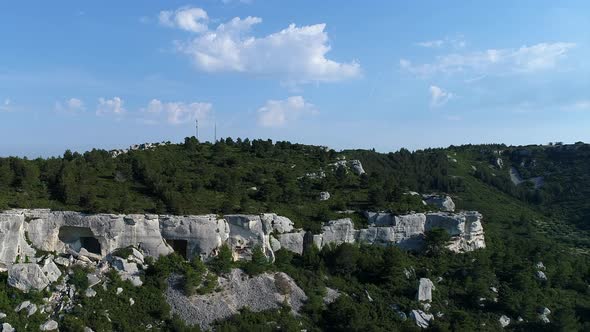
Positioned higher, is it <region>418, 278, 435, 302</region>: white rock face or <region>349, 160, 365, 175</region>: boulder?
<region>349, 160, 365, 175</region>: boulder

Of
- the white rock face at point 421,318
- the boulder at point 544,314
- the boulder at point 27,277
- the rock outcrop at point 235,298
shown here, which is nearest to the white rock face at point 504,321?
the boulder at point 544,314

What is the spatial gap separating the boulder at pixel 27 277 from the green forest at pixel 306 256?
709 millimetres

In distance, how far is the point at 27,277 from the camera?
37219 millimetres

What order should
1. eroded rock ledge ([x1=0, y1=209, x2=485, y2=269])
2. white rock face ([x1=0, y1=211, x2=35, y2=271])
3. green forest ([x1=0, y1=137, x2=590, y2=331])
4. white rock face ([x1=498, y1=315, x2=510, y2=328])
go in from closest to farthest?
white rock face ([x1=0, y1=211, x2=35, y2=271]), eroded rock ledge ([x1=0, y1=209, x2=485, y2=269]), green forest ([x1=0, y1=137, x2=590, y2=331]), white rock face ([x1=498, y1=315, x2=510, y2=328])

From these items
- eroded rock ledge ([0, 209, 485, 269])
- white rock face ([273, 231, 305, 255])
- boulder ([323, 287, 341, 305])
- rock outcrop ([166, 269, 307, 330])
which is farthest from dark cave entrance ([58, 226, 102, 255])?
boulder ([323, 287, 341, 305])

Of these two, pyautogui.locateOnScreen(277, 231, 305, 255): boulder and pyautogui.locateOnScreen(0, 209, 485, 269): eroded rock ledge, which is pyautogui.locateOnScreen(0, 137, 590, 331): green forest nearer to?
pyautogui.locateOnScreen(277, 231, 305, 255): boulder

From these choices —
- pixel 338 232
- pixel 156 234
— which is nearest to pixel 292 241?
pixel 338 232

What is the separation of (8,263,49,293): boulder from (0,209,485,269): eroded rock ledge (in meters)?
2.16

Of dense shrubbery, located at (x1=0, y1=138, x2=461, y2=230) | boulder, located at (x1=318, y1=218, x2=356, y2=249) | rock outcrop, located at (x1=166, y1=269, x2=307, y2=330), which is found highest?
dense shrubbery, located at (x1=0, y1=138, x2=461, y2=230)

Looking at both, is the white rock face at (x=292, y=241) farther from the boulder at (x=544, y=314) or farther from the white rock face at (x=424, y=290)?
the boulder at (x=544, y=314)

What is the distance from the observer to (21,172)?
48.6 meters

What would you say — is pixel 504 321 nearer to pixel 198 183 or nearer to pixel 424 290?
pixel 424 290

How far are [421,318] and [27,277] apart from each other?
32498 millimetres

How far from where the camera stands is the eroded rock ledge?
133ft
